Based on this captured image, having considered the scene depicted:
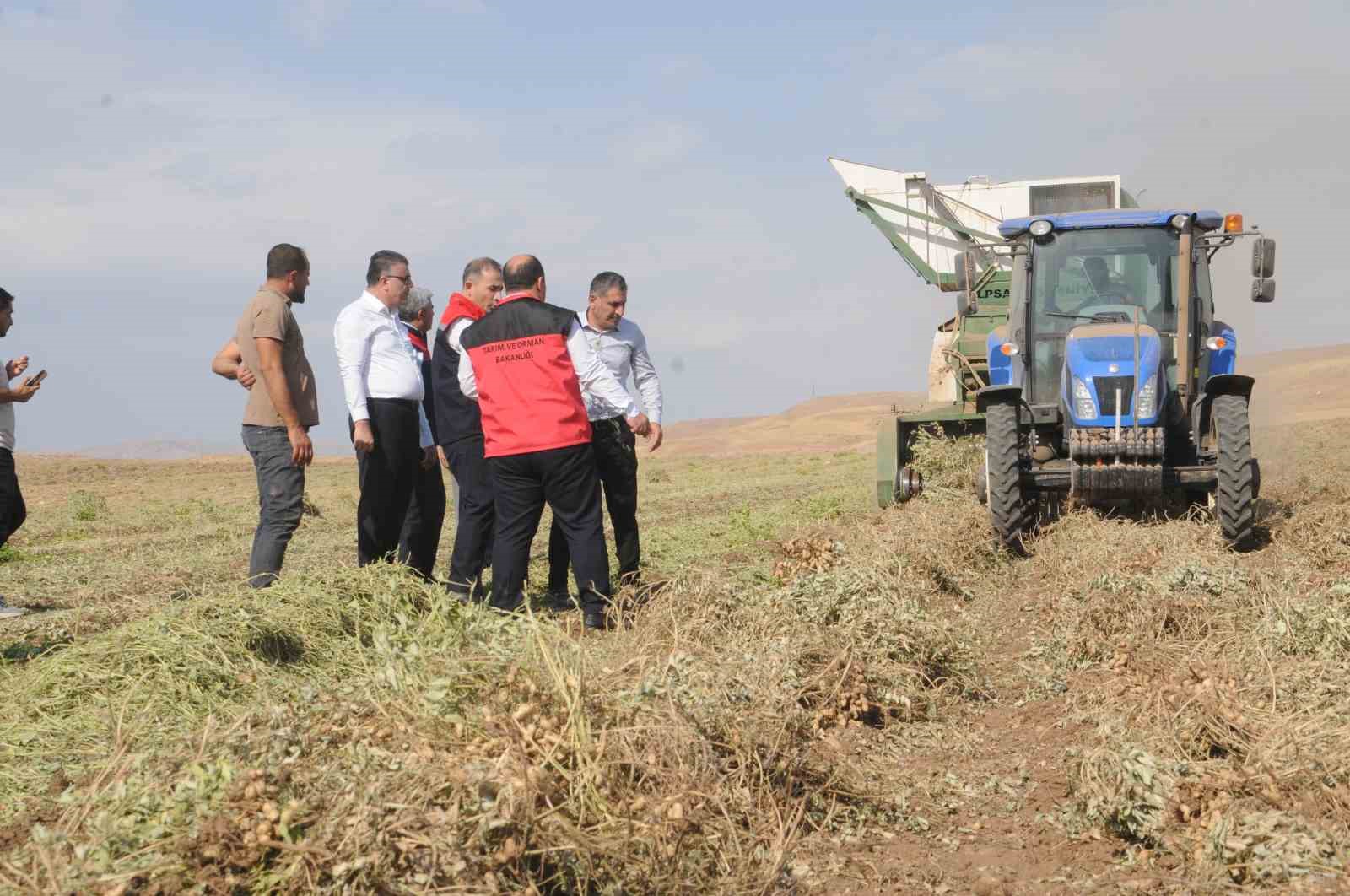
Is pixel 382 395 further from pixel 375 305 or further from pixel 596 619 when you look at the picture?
pixel 596 619

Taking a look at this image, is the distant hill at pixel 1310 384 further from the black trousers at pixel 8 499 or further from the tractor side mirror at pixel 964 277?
the black trousers at pixel 8 499

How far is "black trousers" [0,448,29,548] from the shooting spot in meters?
6.93

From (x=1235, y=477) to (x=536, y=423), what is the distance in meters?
4.59

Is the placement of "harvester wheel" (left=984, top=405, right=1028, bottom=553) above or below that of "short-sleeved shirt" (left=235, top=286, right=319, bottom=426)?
below

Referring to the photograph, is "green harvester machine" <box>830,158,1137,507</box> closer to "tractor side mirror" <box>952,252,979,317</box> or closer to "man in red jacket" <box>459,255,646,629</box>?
"tractor side mirror" <box>952,252,979,317</box>

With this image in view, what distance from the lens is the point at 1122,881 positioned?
10.6 ft

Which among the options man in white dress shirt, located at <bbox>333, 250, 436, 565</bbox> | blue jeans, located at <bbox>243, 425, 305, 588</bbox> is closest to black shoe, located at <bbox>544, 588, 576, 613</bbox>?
man in white dress shirt, located at <bbox>333, 250, 436, 565</bbox>

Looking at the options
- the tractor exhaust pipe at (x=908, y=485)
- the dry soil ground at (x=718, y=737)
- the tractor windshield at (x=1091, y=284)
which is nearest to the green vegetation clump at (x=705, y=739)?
the dry soil ground at (x=718, y=737)

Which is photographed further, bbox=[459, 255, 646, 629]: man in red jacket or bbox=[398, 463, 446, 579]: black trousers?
bbox=[398, 463, 446, 579]: black trousers

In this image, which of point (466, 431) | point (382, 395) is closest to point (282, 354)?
point (382, 395)

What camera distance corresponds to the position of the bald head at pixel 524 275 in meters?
5.93

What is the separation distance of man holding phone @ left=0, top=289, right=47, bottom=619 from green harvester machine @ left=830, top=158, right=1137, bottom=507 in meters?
7.51

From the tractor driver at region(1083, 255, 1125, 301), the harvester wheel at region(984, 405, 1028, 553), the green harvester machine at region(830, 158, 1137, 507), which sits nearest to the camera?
the harvester wheel at region(984, 405, 1028, 553)

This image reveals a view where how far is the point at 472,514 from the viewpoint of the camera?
260 inches
